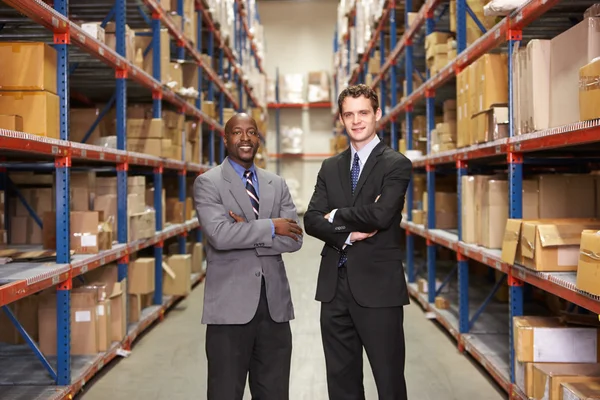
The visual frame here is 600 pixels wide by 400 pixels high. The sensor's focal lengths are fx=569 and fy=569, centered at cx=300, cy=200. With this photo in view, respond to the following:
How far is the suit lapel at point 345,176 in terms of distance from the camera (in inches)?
114

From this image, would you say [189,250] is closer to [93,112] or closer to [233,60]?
[93,112]

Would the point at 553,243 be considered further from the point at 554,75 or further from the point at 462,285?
the point at 462,285

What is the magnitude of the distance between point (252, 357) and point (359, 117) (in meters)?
1.28

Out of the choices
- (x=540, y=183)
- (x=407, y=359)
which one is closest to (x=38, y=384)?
(x=407, y=359)

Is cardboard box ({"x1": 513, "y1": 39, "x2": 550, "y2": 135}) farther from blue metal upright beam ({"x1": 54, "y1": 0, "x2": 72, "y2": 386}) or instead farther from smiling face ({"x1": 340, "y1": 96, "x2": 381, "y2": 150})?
blue metal upright beam ({"x1": 54, "y1": 0, "x2": 72, "y2": 386})

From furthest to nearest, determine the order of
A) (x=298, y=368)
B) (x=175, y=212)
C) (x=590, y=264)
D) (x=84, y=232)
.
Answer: (x=175, y=212) → (x=298, y=368) → (x=84, y=232) → (x=590, y=264)

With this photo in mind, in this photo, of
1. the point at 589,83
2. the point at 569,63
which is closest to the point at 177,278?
the point at 569,63

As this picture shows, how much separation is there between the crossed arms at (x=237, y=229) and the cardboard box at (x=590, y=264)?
4.21ft

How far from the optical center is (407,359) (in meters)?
4.68

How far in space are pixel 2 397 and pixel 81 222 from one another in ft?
4.49

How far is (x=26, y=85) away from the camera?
3.46m

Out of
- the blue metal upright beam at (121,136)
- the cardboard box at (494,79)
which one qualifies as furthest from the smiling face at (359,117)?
the blue metal upright beam at (121,136)

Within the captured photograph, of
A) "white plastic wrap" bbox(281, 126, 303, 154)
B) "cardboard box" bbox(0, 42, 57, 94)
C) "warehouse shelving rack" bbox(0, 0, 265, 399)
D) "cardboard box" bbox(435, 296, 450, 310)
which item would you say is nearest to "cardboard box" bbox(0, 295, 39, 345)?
"warehouse shelving rack" bbox(0, 0, 265, 399)

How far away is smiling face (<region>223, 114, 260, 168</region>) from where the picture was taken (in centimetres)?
270
